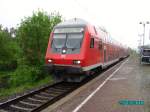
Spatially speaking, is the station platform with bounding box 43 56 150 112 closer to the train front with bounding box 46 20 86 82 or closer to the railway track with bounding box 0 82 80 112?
the railway track with bounding box 0 82 80 112

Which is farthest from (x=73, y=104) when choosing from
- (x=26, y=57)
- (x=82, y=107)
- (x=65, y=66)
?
(x=26, y=57)

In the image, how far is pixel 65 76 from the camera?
13602 millimetres

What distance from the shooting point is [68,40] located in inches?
547

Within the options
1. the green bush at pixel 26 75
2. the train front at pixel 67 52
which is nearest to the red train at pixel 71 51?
the train front at pixel 67 52

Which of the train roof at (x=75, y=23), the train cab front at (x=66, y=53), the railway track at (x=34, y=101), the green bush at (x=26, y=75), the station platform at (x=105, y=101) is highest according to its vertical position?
the train roof at (x=75, y=23)

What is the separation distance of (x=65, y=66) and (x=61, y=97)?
2373 mm

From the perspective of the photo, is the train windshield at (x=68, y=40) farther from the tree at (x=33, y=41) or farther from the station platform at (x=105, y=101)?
the tree at (x=33, y=41)

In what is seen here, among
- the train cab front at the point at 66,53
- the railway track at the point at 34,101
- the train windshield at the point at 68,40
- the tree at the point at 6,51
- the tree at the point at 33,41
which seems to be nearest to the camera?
the railway track at the point at 34,101

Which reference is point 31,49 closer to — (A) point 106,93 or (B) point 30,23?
(B) point 30,23

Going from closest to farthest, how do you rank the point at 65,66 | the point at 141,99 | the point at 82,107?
the point at 82,107 < the point at 141,99 < the point at 65,66

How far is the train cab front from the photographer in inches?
516

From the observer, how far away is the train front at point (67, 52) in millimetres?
13125

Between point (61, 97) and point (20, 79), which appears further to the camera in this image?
point (20, 79)

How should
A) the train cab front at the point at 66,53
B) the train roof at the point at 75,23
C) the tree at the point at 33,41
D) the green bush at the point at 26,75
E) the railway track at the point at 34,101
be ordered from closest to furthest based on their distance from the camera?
the railway track at the point at 34,101 < the train cab front at the point at 66,53 < the train roof at the point at 75,23 < the green bush at the point at 26,75 < the tree at the point at 33,41
